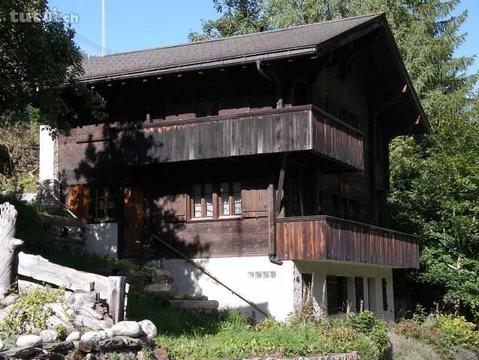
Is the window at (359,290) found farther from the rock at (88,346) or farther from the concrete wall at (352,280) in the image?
the rock at (88,346)

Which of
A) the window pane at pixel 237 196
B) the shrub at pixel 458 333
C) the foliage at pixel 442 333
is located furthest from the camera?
the shrub at pixel 458 333

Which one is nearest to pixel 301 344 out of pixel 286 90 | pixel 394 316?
pixel 286 90

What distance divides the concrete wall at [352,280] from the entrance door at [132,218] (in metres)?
5.01

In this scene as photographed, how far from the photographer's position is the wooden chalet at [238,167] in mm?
20609

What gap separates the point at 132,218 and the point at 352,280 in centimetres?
744

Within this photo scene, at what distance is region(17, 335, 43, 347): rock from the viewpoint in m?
10.8

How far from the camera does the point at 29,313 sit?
12.3m

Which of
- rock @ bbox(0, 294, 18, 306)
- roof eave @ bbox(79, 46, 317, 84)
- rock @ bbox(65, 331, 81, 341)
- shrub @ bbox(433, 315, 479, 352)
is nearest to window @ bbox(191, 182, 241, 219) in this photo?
roof eave @ bbox(79, 46, 317, 84)

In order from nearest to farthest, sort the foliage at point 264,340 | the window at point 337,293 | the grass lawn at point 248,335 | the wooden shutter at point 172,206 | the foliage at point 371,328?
the foliage at point 264,340, the grass lawn at point 248,335, the foliage at point 371,328, the wooden shutter at point 172,206, the window at point 337,293

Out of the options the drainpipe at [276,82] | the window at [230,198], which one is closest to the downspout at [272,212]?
the drainpipe at [276,82]

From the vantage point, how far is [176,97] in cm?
2322

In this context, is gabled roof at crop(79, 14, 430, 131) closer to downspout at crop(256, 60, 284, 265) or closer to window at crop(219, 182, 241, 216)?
downspout at crop(256, 60, 284, 265)

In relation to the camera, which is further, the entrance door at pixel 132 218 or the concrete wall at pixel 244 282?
the entrance door at pixel 132 218

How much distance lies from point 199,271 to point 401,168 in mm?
13661
